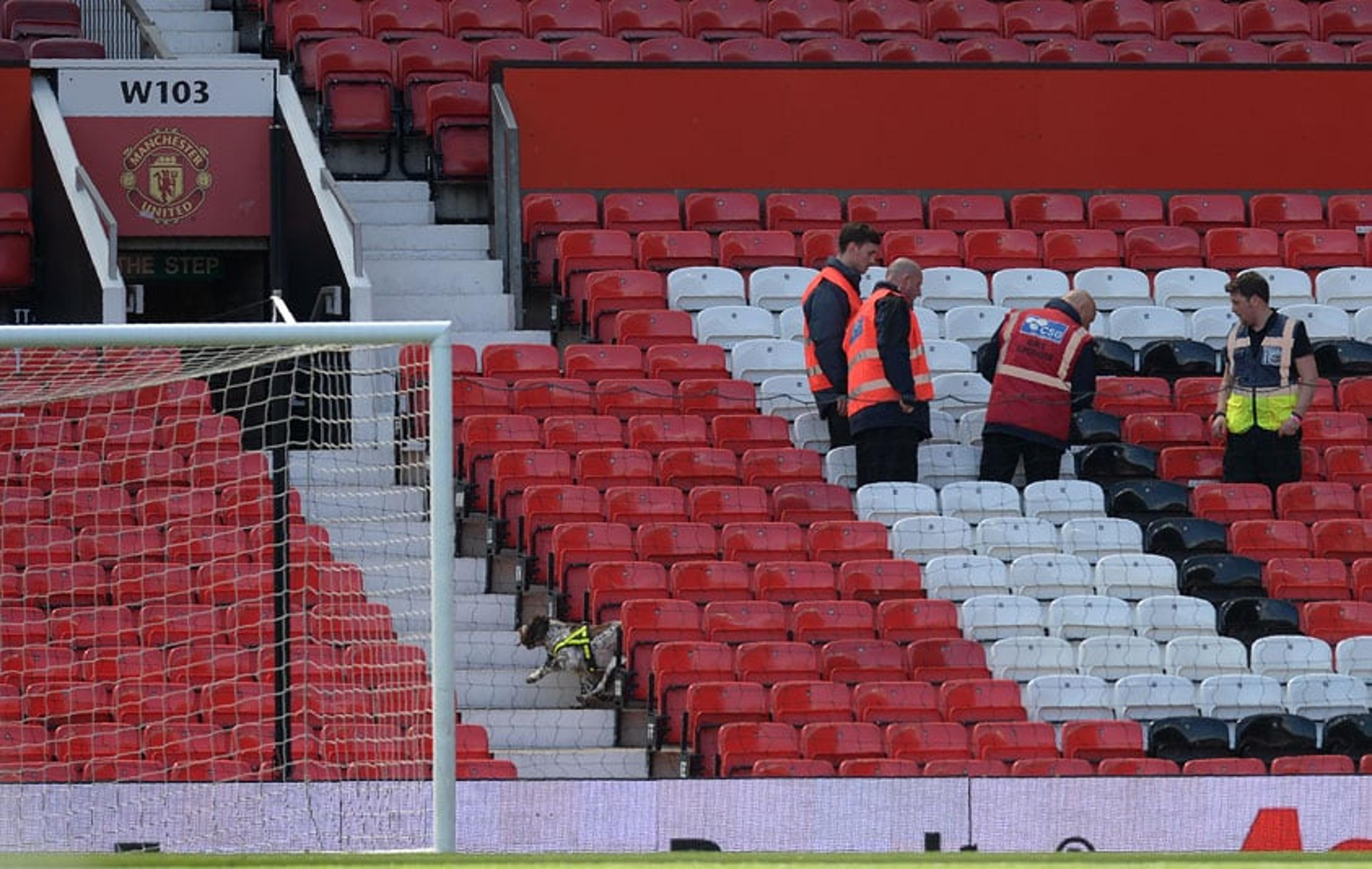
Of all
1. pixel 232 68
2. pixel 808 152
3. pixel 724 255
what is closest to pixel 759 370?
pixel 724 255

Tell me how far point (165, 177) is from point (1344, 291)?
638 centimetres

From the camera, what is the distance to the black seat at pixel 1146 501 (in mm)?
13289

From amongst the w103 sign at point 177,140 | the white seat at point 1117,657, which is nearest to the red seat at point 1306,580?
the white seat at point 1117,657

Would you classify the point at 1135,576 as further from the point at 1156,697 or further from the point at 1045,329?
the point at 1045,329

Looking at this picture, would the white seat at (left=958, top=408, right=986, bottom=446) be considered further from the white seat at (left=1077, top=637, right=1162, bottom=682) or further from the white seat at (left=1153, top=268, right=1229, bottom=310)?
the white seat at (left=1153, top=268, right=1229, bottom=310)

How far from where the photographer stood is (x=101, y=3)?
18.0 metres

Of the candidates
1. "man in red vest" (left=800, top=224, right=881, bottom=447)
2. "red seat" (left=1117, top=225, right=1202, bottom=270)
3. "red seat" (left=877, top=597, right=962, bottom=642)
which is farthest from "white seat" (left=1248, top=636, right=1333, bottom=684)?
"red seat" (left=1117, top=225, right=1202, bottom=270)

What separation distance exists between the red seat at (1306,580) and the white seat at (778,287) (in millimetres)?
3072

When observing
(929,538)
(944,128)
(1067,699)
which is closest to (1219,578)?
(929,538)

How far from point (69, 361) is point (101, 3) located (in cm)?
759

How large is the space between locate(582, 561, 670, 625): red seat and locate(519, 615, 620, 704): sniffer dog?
0.47 feet

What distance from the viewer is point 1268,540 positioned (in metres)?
13.1

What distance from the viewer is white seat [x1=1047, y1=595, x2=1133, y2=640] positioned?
12250 millimetres

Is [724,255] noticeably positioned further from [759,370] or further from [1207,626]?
[1207,626]
